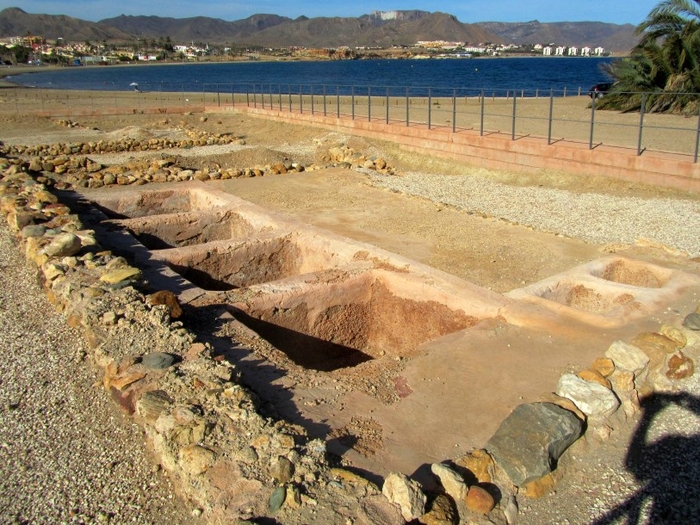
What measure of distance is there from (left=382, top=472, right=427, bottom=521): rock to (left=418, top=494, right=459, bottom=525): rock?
0.16ft

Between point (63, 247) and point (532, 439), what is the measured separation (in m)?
5.78

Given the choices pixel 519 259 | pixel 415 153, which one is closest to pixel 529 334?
pixel 519 259

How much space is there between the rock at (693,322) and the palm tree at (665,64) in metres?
17.9

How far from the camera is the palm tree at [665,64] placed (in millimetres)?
21953

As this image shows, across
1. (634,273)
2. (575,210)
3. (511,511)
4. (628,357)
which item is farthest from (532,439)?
(575,210)

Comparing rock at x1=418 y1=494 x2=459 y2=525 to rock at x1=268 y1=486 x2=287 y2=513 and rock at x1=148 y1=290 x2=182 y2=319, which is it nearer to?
rock at x1=268 y1=486 x2=287 y2=513

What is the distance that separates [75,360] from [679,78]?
2256cm

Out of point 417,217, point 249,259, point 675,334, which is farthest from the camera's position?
point 417,217

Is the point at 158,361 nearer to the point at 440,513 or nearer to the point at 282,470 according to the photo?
the point at 282,470

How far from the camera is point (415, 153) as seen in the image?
60.4ft

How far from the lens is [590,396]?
15.6ft

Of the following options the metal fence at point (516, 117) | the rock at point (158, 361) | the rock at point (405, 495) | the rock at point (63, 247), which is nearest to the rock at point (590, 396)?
the rock at point (405, 495)

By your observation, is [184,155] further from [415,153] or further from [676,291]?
[676,291]

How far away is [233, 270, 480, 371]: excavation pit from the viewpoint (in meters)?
7.34
